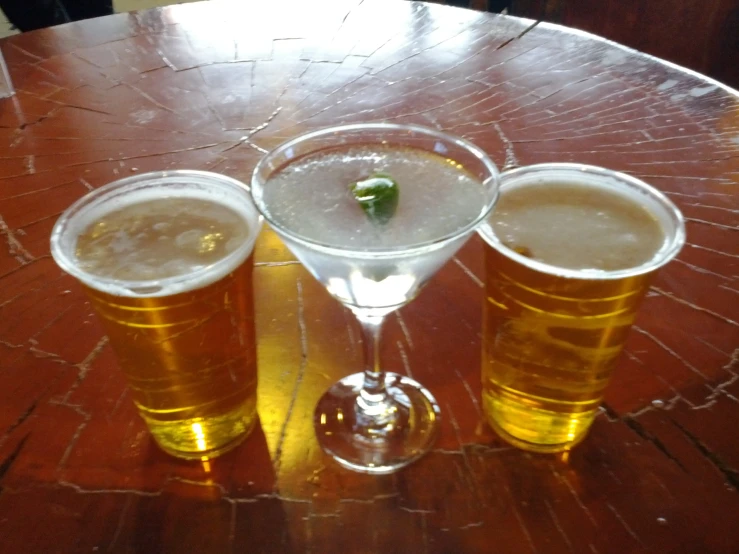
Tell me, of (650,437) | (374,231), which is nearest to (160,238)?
(374,231)

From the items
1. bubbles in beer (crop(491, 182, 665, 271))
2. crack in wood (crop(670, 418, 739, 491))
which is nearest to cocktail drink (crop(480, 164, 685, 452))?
bubbles in beer (crop(491, 182, 665, 271))

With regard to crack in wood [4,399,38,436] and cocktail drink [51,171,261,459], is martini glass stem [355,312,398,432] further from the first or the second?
crack in wood [4,399,38,436]

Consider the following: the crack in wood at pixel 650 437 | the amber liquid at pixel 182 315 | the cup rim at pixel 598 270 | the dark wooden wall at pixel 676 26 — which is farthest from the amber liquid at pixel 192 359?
the dark wooden wall at pixel 676 26

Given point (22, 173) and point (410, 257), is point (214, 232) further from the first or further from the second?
point (22, 173)

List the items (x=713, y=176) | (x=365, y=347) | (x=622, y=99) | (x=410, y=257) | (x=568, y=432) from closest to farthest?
(x=410, y=257)
(x=568, y=432)
(x=365, y=347)
(x=713, y=176)
(x=622, y=99)

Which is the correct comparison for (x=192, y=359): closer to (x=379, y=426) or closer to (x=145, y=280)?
(x=145, y=280)

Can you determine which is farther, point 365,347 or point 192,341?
point 365,347

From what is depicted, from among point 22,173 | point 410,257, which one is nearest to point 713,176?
point 410,257
